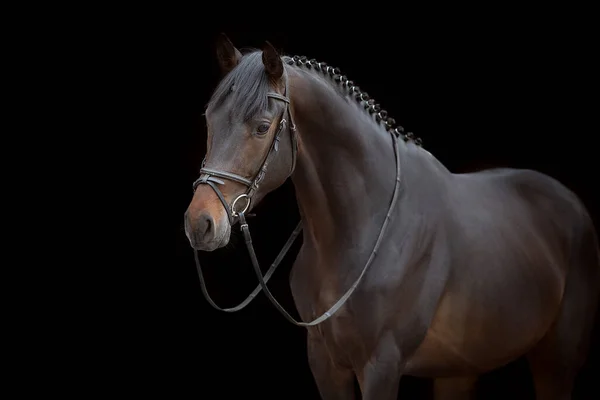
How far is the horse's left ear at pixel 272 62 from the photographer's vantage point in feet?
11.5

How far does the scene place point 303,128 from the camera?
3730 millimetres

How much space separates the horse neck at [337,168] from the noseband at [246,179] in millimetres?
78

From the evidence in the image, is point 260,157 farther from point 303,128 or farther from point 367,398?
point 367,398

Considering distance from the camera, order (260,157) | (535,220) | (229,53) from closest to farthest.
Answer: (260,157), (229,53), (535,220)

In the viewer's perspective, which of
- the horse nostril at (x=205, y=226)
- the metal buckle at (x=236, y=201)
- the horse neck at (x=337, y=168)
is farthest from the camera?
the horse neck at (x=337, y=168)

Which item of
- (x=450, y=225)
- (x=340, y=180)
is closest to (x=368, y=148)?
(x=340, y=180)

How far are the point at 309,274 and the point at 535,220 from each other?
4.06ft

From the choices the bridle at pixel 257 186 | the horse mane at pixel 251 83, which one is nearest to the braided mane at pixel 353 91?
the horse mane at pixel 251 83

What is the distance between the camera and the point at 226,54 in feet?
12.4

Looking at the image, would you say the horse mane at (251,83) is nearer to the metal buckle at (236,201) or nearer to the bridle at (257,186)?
the bridle at (257,186)

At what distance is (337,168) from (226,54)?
2.15 feet

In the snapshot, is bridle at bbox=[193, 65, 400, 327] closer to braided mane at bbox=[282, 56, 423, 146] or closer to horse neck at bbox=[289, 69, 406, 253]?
horse neck at bbox=[289, 69, 406, 253]

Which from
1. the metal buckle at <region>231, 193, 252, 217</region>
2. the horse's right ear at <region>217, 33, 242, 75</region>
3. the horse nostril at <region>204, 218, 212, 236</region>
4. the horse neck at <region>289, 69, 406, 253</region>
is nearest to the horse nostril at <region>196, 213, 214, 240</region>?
the horse nostril at <region>204, 218, 212, 236</region>

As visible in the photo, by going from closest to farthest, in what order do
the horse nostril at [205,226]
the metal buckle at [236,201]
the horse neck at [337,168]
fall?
the horse nostril at [205,226]
the metal buckle at [236,201]
the horse neck at [337,168]
